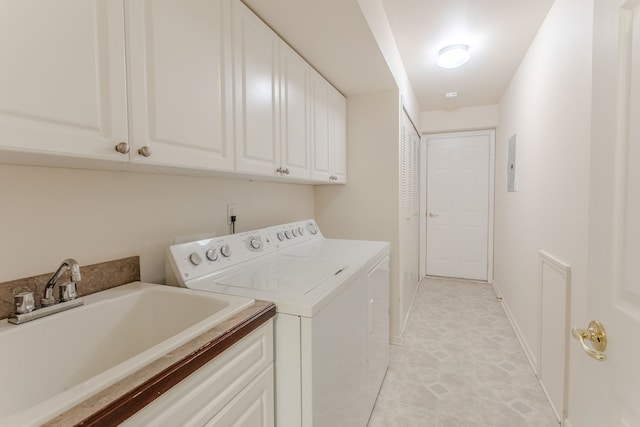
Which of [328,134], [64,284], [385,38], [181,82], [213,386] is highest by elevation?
[385,38]

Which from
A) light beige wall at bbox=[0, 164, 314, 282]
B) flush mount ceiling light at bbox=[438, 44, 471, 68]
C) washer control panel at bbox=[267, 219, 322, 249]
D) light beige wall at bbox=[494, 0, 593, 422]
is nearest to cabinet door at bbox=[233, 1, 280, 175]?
light beige wall at bbox=[0, 164, 314, 282]

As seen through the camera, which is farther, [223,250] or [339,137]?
[339,137]

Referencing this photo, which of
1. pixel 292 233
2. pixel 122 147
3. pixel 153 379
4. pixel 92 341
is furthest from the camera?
pixel 292 233

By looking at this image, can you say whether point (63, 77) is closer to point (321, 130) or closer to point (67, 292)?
point (67, 292)

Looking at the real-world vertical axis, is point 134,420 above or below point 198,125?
below

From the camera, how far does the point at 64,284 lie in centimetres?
93

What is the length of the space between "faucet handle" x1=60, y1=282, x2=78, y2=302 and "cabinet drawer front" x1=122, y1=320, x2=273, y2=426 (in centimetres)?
55

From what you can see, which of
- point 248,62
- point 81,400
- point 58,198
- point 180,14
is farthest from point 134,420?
point 248,62

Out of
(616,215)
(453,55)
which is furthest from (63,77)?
(453,55)

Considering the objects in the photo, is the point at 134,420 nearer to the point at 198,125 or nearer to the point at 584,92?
the point at 198,125

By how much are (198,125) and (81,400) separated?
85 centimetres

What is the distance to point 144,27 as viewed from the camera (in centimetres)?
89

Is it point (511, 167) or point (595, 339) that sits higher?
point (511, 167)

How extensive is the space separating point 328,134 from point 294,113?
53cm
